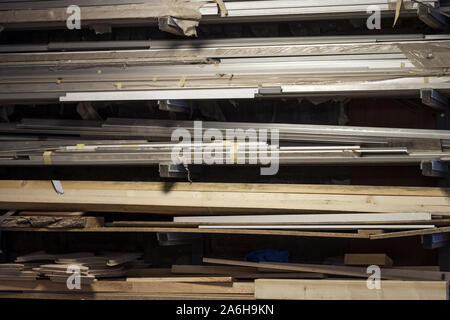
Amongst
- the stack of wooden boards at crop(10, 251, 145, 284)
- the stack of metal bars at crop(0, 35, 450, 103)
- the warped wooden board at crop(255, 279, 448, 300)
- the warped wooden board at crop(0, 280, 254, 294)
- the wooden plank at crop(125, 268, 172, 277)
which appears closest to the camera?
the warped wooden board at crop(255, 279, 448, 300)

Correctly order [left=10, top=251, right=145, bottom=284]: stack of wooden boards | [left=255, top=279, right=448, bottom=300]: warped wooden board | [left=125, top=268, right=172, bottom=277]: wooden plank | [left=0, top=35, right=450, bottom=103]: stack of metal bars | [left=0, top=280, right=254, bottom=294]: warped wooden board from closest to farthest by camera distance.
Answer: [left=255, top=279, right=448, bottom=300]: warped wooden board → [left=0, top=35, right=450, bottom=103]: stack of metal bars → [left=0, top=280, right=254, bottom=294]: warped wooden board → [left=10, top=251, right=145, bottom=284]: stack of wooden boards → [left=125, top=268, right=172, bottom=277]: wooden plank

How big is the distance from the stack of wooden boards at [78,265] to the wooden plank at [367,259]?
1305 millimetres

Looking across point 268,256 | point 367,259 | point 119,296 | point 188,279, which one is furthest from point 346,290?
point 119,296

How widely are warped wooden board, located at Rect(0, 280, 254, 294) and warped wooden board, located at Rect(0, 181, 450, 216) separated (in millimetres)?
418

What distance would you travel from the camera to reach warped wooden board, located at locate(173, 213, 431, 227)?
410cm

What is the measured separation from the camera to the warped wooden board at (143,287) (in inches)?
170

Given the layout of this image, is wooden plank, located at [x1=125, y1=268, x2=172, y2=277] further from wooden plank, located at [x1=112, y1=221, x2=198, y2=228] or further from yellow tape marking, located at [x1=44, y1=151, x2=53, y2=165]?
yellow tape marking, located at [x1=44, y1=151, x2=53, y2=165]

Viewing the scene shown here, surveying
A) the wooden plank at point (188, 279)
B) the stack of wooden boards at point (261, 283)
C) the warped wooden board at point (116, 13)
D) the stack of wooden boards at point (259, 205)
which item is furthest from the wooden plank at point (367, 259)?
the warped wooden board at point (116, 13)

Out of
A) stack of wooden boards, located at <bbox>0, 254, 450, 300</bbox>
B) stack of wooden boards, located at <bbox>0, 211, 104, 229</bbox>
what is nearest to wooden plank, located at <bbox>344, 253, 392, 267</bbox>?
stack of wooden boards, located at <bbox>0, 254, 450, 300</bbox>

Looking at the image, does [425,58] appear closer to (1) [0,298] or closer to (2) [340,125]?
(2) [340,125]

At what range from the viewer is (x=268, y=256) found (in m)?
4.63

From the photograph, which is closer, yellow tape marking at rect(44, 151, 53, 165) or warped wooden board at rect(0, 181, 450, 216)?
warped wooden board at rect(0, 181, 450, 216)

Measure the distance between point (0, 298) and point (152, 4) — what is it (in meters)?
2.03
